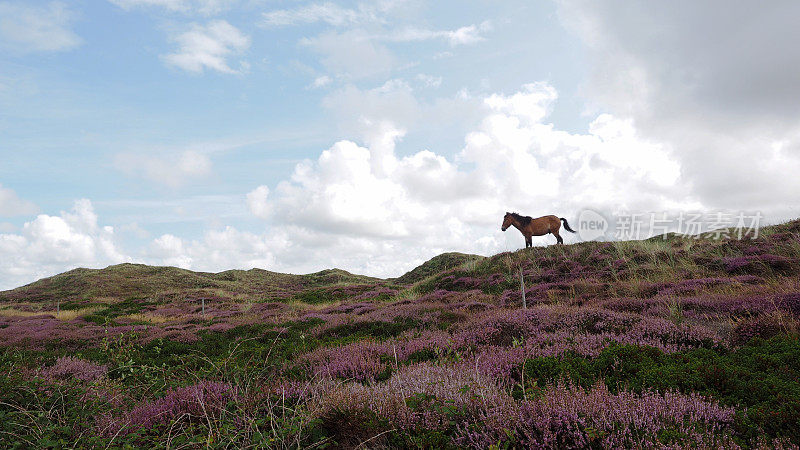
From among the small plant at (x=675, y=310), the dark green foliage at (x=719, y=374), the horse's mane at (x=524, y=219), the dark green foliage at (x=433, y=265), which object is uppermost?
the horse's mane at (x=524, y=219)

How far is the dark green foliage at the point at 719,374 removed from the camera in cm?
293

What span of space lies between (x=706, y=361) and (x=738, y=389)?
798mm

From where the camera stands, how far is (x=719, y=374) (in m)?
3.77

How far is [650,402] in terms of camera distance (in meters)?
3.00

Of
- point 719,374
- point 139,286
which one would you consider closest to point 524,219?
point 719,374

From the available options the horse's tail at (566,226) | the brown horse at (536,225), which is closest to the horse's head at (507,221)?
the brown horse at (536,225)

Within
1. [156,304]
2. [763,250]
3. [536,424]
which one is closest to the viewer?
[536,424]

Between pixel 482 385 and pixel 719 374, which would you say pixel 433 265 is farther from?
pixel 482 385

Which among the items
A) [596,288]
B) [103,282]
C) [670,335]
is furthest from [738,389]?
[103,282]

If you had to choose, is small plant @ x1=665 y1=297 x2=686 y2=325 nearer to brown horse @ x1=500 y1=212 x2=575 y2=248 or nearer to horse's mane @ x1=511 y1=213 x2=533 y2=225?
brown horse @ x1=500 y1=212 x2=575 y2=248

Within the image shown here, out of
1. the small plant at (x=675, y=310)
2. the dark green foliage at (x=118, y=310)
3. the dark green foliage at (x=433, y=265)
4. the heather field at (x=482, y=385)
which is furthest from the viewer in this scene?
the dark green foliage at (x=433, y=265)

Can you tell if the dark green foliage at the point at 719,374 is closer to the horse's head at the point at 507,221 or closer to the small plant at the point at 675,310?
the small plant at the point at 675,310

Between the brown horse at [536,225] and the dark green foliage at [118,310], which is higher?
the brown horse at [536,225]

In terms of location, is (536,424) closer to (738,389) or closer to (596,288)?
(738,389)
